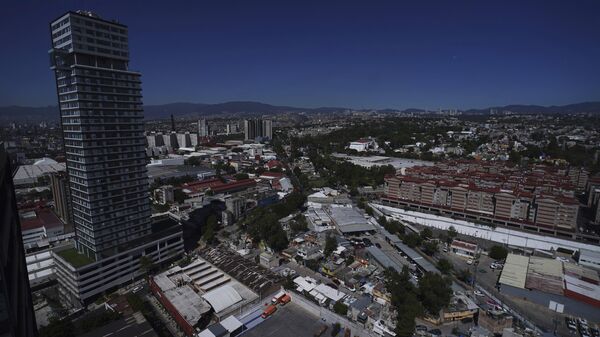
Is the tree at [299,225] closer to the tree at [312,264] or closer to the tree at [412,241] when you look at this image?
the tree at [312,264]

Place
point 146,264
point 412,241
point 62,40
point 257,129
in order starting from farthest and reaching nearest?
1. point 257,129
2. point 412,241
3. point 146,264
4. point 62,40

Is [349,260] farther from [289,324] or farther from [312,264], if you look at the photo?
[289,324]

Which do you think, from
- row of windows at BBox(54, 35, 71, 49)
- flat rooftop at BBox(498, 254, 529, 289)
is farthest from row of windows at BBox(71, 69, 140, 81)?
flat rooftop at BBox(498, 254, 529, 289)

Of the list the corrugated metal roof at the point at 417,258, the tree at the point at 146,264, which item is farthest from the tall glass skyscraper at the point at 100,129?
the corrugated metal roof at the point at 417,258

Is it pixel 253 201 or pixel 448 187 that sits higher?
pixel 448 187

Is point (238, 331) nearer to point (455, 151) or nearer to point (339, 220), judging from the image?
point (339, 220)

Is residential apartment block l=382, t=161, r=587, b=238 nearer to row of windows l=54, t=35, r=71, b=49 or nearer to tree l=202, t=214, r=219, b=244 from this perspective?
tree l=202, t=214, r=219, b=244

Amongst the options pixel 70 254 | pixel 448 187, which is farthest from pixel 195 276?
pixel 448 187

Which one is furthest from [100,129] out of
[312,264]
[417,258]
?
[417,258]
